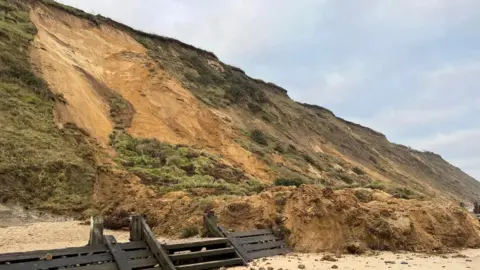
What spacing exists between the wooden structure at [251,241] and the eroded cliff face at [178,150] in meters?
0.37

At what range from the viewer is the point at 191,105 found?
2945 centimetres

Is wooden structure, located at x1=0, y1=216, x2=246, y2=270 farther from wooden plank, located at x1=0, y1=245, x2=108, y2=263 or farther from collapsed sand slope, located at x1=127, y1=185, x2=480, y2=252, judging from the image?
collapsed sand slope, located at x1=127, y1=185, x2=480, y2=252

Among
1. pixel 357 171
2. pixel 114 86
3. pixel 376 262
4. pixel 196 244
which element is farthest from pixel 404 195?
pixel 357 171

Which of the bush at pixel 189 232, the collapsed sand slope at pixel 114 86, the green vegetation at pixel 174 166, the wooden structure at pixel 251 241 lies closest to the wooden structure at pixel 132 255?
the wooden structure at pixel 251 241

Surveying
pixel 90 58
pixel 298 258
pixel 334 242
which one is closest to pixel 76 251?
pixel 298 258

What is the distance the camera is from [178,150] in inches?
897

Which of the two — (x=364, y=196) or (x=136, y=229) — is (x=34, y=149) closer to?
(x=136, y=229)

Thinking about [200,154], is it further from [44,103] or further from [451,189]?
[451,189]

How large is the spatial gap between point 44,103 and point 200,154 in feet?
25.6

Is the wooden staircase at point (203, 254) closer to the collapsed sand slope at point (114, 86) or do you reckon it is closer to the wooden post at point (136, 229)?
the wooden post at point (136, 229)

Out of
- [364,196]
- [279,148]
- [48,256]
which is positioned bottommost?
[48,256]

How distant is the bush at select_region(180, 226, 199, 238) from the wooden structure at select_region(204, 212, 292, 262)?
2.20ft

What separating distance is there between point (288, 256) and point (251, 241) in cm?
77

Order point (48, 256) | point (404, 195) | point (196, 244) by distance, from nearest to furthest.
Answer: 1. point (48, 256)
2. point (196, 244)
3. point (404, 195)
